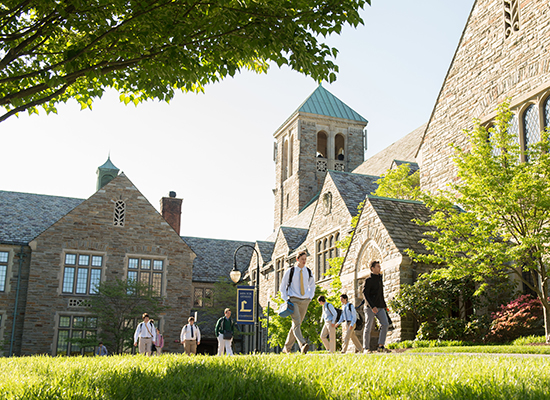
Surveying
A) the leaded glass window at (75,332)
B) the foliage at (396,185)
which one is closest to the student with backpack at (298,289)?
the foliage at (396,185)

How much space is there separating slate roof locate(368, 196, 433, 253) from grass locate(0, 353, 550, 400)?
10.8 metres

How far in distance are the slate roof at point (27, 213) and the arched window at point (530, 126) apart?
2590 centimetres

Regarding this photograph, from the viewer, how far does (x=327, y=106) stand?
175ft

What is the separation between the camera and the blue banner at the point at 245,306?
19766 mm

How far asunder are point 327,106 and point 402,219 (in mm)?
36586

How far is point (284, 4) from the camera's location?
7.85 metres

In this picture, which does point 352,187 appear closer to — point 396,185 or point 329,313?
point 396,185

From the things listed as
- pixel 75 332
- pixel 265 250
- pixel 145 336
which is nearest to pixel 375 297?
pixel 145 336

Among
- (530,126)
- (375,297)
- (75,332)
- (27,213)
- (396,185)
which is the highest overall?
(27,213)

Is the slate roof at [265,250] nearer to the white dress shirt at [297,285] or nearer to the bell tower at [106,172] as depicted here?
the bell tower at [106,172]

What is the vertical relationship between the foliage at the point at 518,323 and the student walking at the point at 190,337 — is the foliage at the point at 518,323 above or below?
above

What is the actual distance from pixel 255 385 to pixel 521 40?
637 inches

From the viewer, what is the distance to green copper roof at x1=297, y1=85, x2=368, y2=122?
5216 centimetres

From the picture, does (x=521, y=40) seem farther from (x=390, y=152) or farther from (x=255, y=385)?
(x=390, y=152)
